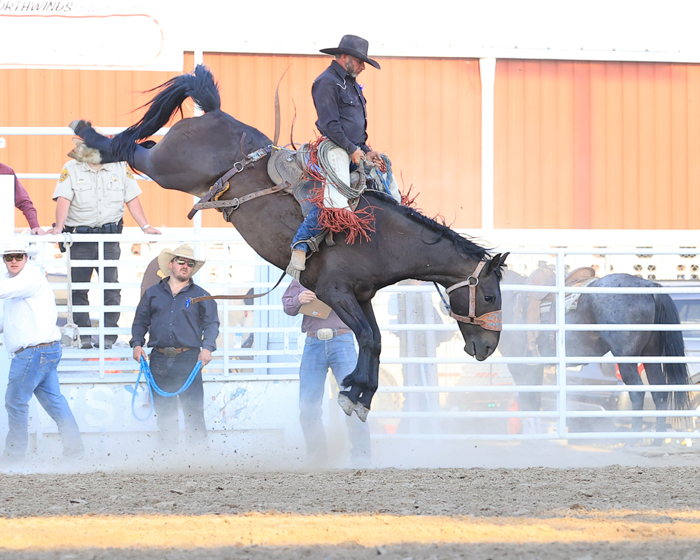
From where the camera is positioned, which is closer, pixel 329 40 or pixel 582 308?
pixel 582 308

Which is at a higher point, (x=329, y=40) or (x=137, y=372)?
(x=329, y=40)

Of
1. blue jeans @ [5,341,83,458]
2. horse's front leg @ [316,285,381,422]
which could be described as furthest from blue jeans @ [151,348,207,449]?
horse's front leg @ [316,285,381,422]

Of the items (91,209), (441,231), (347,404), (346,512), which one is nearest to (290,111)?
(91,209)

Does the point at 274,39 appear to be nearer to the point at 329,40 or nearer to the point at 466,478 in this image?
the point at 329,40

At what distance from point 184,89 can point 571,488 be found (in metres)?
3.85

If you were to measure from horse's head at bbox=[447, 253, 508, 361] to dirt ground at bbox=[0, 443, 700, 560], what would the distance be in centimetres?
100

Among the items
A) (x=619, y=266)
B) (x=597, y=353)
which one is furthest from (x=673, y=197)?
(x=597, y=353)

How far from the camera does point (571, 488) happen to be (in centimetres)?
521

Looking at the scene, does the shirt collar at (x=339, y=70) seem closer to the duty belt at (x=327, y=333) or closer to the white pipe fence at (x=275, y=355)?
the duty belt at (x=327, y=333)

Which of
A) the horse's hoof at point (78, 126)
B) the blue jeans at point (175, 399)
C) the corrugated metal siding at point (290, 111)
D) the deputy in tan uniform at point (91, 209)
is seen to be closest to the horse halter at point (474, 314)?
the blue jeans at point (175, 399)

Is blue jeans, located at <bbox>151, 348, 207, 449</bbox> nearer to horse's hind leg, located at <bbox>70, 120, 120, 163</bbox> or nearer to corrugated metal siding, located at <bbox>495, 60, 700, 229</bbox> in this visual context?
horse's hind leg, located at <bbox>70, 120, 120, 163</bbox>

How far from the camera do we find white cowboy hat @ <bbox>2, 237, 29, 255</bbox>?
20.6 feet

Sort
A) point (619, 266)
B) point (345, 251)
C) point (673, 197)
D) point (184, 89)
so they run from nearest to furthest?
point (345, 251)
point (184, 89)
point (619, 266)
point (673, 197)

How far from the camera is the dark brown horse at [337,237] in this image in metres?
5.04
